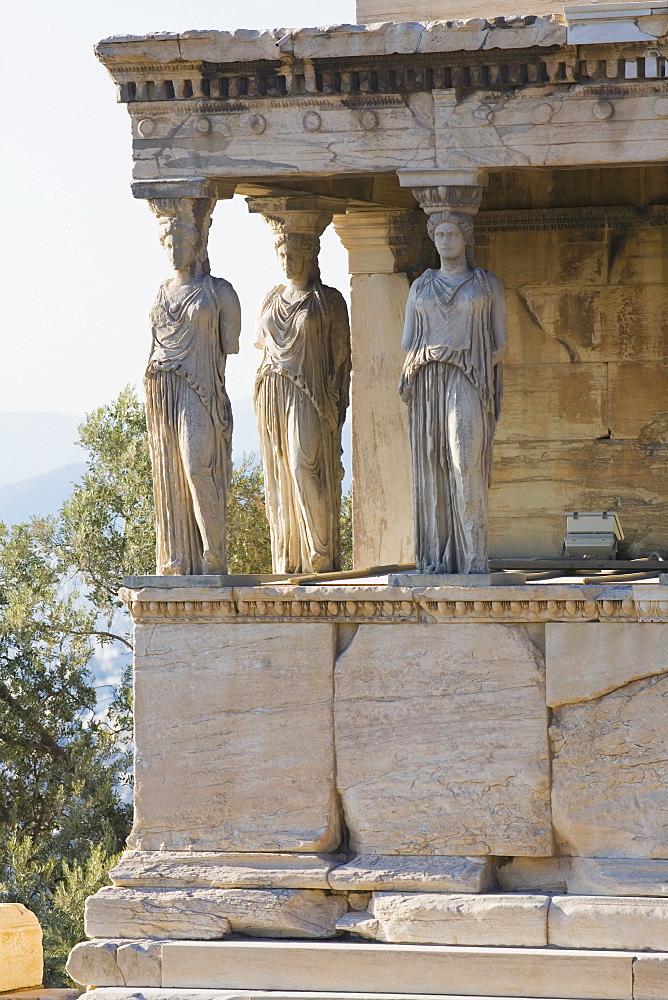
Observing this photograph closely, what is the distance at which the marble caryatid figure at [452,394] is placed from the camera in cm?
1078

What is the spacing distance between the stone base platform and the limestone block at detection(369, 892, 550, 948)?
6 cm

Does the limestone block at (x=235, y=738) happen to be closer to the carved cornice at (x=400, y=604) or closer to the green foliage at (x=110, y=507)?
the carved cornice at (x=400, y=604)

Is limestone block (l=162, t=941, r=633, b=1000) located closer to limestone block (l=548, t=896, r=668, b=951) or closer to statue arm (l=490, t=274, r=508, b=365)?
limestone block (l=548, t=896, r=668, b=951)

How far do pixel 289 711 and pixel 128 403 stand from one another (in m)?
11.0

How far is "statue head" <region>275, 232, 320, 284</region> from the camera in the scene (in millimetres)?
12297

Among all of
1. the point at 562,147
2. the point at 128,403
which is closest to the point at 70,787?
the point at 128,403

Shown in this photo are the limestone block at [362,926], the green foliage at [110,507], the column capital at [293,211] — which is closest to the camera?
the limestone block at [362,926]

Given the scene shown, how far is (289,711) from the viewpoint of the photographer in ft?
36.2

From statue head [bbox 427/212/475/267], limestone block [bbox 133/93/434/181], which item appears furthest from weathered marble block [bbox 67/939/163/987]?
limestone block [bbox 133/93/434/181]

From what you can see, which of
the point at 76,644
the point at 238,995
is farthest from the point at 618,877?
the point at 76,644

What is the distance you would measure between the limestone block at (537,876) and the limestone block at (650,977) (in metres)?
0.63

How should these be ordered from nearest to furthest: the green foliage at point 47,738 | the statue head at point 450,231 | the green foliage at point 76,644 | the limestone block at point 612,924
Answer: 1. the limestone block at point 612,924
2. the statue head at point 450,231
3. the green foliage at point 47,738
4. the green foliage at point 76,644

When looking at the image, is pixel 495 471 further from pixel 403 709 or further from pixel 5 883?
pixel 5 883

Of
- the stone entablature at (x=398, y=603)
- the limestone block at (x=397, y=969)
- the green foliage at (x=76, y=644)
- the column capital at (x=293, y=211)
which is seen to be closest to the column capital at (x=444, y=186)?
the column capital at (x=293, y=211)
